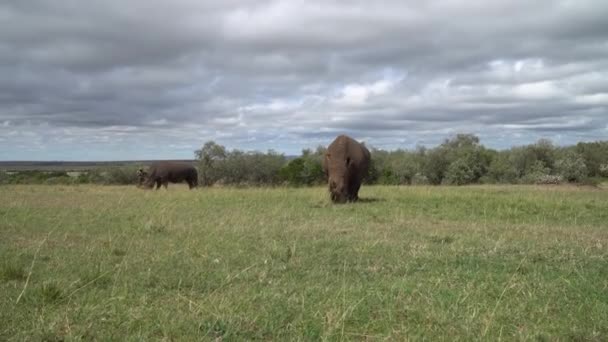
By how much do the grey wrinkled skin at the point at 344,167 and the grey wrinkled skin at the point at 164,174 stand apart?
63.9ft

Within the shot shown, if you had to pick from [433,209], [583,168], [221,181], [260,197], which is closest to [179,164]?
[221,181]

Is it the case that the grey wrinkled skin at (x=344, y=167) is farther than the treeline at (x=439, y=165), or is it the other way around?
the treeline at (x=439, y=165)

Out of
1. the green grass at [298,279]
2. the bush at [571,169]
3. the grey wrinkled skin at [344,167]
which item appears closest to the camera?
the green grass at [298,279]

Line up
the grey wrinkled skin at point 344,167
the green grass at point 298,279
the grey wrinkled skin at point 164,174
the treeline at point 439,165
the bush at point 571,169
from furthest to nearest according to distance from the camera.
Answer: the treeline at point 439,165 → the bush at point 571,169 → the grey wrinkled skin at point 164,174 → the grey wrinkled skin at point 344,167 → the green grass at point 298,279

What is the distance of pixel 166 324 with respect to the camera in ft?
15.4

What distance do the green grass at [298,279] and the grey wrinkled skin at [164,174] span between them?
917 inches

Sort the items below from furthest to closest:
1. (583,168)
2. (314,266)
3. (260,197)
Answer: (583,168) < (260,197) < (314,266)

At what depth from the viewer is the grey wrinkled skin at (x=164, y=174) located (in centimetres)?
3600

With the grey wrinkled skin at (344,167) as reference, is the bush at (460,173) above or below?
below

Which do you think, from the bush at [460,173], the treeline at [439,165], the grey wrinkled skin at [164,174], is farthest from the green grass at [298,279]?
the bush at [460,173]

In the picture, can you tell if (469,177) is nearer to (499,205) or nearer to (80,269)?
(499,205)

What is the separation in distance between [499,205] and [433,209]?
2.63 metres

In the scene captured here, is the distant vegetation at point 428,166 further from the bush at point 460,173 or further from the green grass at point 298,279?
the green grass at point 298,279

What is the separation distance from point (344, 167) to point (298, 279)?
1211 centimetres
